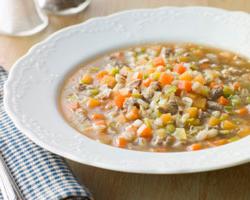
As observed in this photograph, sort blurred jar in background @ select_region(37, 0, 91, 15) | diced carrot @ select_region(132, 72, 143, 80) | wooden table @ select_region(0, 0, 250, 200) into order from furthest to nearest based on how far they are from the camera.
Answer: blurred jar in background @ select_region(37, 0, 91, 15) < diced carrot @ select_region(132, 72, 143, 80) < wooden table @ select_region(0, 0, 250, 200)

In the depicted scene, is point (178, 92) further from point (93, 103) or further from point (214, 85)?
point (93, 103)

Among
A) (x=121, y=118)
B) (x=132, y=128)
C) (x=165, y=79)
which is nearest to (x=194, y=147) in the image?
(x=132, y=128)

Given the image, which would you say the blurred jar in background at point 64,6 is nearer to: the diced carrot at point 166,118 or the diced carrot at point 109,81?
the diced carrot at point 109,81

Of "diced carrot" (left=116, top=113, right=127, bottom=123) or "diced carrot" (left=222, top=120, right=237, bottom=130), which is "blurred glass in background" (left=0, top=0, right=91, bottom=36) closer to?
"diced carrot" (left=116, top=113, right=127, bottom=123)

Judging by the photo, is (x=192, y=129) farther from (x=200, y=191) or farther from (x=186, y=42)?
(x=186, y=42)

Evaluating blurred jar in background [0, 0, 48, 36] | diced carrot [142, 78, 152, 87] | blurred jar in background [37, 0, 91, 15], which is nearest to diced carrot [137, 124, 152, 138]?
diced carrot [142, 78, 152, 87]

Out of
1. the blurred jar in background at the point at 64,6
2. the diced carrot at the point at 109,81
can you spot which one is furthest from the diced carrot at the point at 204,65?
the blurred jar in background at the point at 64,6
